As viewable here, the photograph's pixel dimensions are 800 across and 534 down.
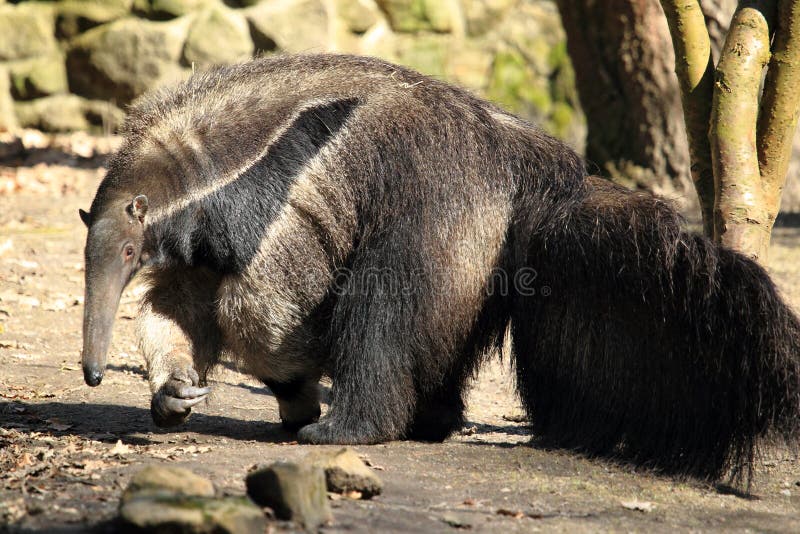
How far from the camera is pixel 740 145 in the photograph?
4.71 metres

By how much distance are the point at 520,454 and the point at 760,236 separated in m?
1.62

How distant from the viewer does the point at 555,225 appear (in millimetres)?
4359

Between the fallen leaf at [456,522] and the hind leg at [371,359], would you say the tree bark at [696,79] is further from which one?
the fallen leaf at [456,522]

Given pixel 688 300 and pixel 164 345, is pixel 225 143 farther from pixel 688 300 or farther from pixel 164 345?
pixel 688 300

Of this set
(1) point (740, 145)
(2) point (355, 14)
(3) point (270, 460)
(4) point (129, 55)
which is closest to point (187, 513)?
(3) point (270, 460)

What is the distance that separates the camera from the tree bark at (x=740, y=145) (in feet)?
15.4

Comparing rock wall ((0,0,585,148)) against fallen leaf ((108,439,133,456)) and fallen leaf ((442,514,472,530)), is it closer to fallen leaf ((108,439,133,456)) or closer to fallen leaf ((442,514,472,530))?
fallen leaf ((108,439,133,456))

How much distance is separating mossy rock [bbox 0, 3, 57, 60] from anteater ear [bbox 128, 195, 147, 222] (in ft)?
36.2

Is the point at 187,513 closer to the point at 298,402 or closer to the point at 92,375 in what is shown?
the point at 92,375

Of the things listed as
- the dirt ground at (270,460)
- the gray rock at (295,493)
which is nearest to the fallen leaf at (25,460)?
the dirt ground at (270,460)

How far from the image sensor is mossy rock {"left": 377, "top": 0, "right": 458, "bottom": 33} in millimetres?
14883

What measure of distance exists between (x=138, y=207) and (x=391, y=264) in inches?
44.4

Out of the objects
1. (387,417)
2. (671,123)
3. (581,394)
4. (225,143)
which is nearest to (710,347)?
(581,394)

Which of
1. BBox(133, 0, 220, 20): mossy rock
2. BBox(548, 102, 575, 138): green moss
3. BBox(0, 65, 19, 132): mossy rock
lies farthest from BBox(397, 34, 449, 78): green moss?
BBox(0, 65, 19, 132): mossy rock
